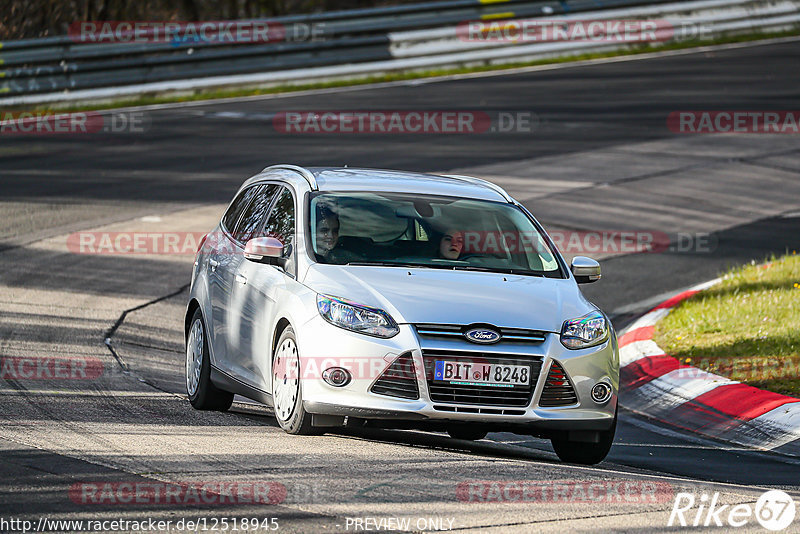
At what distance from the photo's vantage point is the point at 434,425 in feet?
25.5

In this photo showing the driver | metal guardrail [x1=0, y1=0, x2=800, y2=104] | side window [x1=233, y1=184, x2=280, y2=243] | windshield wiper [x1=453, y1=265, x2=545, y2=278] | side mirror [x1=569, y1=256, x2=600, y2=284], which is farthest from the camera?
metal guardrail [x1=0, y1=0, x2=800, y2=104]

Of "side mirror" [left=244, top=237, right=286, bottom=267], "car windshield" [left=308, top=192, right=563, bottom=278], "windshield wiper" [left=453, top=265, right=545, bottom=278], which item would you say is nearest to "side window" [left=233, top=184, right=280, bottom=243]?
"car windshield" [left=308, top=192, right=563, bottom=278]

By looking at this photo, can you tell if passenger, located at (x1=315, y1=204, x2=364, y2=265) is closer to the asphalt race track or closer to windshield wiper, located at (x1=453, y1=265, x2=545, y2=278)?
windshield wiper, located at (x1=453, y1=265, x2=545, y2=278)

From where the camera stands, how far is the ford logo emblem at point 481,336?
299 inches


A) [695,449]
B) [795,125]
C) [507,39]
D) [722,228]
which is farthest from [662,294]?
[507,39]

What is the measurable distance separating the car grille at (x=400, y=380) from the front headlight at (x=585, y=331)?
945 millimetres

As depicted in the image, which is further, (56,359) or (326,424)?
(56,359)

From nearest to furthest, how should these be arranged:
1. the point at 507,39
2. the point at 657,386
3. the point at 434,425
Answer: the point at 434,425
the point at 657,386
the point at 507,39

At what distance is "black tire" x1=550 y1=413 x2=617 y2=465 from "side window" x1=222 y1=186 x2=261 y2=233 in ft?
9.98

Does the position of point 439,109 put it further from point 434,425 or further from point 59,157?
point 434,425

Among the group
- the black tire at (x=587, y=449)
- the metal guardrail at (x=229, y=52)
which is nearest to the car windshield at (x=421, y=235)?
the black tire at (x=587, y=449)

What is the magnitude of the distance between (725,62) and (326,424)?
24.4m

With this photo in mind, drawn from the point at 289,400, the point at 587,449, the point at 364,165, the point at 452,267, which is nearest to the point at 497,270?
the point at 452,267

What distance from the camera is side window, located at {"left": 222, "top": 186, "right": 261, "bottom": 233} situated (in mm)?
9938
